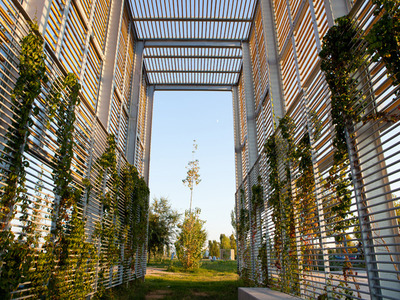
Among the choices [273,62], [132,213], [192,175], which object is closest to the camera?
[273,62]

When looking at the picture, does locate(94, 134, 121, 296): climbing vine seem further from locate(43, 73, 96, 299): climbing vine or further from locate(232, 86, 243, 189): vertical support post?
locate(232, 86, 243, 189): vertical support post

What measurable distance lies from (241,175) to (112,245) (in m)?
8.05

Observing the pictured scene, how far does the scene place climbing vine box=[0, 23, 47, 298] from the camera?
2.37 m

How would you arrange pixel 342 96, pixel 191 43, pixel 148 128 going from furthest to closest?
1. pixel 148 128
2. pixel 191 43
3. pixel 342 96

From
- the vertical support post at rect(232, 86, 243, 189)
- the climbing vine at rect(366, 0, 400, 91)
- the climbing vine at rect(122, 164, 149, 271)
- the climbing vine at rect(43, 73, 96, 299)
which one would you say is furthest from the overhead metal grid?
the climbing vine at rect(366, 0, 400, 91)

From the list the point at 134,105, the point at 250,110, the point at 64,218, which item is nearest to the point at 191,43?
the point at 134,105

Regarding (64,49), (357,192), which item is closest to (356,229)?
(357,192)

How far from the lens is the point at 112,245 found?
19.2ft

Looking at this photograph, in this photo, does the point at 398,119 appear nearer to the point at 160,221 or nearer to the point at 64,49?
the point at 64,49

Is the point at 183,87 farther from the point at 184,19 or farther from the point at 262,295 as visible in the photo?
the point at 262,295

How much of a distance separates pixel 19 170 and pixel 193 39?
9921mm

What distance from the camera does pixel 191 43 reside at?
11.0 m

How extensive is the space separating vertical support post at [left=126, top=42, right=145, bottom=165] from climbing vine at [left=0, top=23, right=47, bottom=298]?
661 cm

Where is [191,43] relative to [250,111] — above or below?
above
